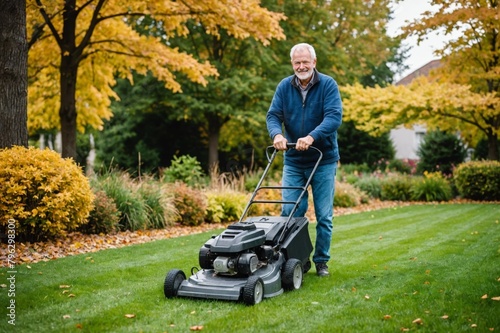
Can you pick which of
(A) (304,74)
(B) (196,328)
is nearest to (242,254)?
(B) (196,328)

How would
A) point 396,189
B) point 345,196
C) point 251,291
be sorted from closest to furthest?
point 251,291
point 345,196
point 396,189

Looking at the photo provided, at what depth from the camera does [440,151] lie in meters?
22.3

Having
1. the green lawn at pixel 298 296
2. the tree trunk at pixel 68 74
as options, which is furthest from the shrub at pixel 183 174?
the green lawn at pixel 298 296

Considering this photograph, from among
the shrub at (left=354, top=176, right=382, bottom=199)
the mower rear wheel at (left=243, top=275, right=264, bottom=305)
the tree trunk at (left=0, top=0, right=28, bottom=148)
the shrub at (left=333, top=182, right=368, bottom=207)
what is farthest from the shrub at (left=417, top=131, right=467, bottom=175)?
the mower rear wheel at (left=243, top=275, right=264, bottom=305)

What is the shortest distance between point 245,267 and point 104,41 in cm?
845

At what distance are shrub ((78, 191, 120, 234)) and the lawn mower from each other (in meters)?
4.28

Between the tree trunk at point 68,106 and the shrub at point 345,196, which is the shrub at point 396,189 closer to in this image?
the shrub at point 345,196

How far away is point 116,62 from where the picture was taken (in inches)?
500

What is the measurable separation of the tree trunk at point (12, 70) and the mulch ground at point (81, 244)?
155cm

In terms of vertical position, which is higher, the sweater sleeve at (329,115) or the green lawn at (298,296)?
the sweater sleeve at (329,115)

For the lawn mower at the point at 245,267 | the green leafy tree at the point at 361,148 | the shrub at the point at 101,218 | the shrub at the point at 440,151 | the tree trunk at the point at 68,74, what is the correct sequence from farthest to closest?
1. the green leafy tree at the point at 361,148
2. the shrub at the point at 440,151
3. the tree trunk at the point at 68,74
4. the shrub at the point at 101,218
5. the lawn mower at the point at 245,267

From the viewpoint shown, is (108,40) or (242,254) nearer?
(242,254)

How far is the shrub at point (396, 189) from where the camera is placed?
16547 mm

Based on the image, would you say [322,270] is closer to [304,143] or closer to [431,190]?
[304,143]
